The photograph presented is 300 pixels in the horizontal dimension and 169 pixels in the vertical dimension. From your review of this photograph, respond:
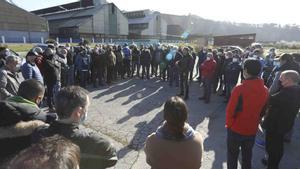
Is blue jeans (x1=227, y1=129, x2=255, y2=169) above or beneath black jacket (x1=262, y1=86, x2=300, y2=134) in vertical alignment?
beneath

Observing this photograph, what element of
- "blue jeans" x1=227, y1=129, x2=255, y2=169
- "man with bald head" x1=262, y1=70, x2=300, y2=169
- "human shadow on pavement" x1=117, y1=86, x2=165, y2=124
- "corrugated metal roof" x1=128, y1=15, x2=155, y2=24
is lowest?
"human shadow on pavement" x1=117, y1=86, x2=165, y2=124

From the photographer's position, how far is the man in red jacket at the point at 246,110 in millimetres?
3697

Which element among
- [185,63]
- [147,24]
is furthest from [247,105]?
[147,24]

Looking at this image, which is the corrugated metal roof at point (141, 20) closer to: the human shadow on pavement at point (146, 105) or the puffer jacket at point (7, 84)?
the human shadow on pavement at point (146, 105)

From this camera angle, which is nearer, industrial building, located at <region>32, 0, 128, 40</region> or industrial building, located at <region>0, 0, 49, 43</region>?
industrial building, located at <region>0, 0, 49, 43</region>

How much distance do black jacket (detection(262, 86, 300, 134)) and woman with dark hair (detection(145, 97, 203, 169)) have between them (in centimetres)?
224

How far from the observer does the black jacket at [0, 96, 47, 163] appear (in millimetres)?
2316

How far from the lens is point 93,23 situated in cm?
5259

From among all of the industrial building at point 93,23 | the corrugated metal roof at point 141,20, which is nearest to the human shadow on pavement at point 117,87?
the industrial building at point 93,23

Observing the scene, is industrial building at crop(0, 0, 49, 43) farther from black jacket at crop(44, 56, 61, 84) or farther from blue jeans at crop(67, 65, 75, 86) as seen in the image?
black jacket at crop(44, 56, 61, 84)

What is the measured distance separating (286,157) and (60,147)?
5.41 m

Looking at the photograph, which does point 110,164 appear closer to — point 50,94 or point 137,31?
point 50,94

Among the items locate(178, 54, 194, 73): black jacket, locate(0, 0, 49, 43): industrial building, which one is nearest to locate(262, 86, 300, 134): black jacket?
locate(178, 54, 194, 73): black jacket

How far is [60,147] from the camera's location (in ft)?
3.51
